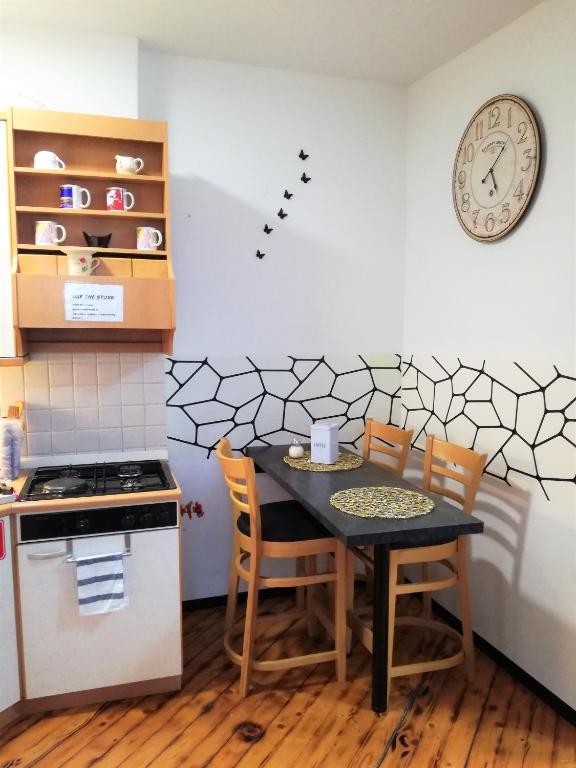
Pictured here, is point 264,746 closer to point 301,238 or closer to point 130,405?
point 130,405

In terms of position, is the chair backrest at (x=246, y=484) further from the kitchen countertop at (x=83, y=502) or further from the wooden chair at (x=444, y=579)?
the wooden chair at (x=444, y=579)

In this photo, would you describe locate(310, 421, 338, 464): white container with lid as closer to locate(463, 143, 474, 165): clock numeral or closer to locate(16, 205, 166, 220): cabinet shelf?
locate(16, 205, 166, 220): cabinet shelf

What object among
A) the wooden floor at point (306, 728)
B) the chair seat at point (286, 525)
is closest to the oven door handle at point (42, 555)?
the wooden floor at point (306, 728)

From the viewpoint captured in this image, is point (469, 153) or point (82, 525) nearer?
point (82, 525)

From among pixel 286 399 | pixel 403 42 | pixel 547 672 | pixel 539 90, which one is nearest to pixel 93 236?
pixel 286 399

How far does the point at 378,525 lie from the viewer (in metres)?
1.91

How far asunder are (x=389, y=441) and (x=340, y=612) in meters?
0.86

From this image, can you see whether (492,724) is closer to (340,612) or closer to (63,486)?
(340,612)

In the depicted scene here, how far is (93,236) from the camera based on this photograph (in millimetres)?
2320

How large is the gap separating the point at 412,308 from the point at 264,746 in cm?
209

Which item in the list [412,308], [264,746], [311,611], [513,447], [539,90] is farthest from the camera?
[412,308]

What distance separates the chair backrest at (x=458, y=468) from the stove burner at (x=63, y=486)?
1.43 meters

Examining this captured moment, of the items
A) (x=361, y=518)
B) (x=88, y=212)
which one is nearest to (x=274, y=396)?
(x=361, y=518)

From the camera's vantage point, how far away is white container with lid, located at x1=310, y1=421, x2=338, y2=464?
2.60 meters
